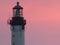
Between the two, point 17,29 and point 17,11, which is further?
point 17,11

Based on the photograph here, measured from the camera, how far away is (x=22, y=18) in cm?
5297

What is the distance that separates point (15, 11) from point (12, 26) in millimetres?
1457

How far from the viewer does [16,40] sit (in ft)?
172

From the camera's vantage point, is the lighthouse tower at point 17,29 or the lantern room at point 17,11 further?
the lantern room at point 17,11

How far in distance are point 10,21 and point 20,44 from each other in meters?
1.94

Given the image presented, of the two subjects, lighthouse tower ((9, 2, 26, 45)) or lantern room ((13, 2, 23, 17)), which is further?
lantern room ((13, 2, 23, 17))

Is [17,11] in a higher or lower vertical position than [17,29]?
higher

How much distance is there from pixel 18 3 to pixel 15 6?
0.34 metres

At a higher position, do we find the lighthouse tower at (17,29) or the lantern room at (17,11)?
the lantern room at (17,11)

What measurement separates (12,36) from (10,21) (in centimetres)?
118

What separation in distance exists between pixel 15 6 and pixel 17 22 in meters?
1.48

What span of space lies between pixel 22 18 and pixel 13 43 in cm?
208

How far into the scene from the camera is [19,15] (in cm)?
5312

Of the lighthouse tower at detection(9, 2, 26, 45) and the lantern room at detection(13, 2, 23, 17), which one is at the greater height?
the lantern room at detection(13, 2, 23, 17)
